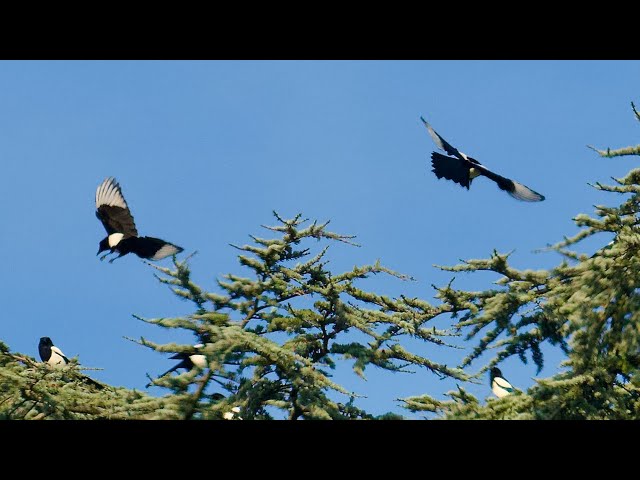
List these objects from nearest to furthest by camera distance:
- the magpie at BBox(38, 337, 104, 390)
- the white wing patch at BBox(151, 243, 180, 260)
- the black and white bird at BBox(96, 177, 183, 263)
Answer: the white wing patch at BBox(151, 243, 180, 260), the black and white bird at BBox(96, 177, 183, 263), the magpie at BBox(38, 337, 104, 390)

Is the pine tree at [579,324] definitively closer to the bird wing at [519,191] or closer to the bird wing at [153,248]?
the bird wing at [519,191]

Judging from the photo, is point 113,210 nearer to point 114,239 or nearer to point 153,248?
point 114,239

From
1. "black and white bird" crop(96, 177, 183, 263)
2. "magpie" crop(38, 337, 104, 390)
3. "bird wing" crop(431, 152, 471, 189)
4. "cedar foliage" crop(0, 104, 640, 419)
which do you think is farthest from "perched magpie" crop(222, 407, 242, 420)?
"magpie" crop(38, 337, 104, 390)

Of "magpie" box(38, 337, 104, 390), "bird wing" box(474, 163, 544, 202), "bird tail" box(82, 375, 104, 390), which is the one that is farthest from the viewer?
"magpie" box(38, 337, 104, 390)

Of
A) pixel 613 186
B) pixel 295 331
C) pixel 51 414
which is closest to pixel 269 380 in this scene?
pixel 295 331

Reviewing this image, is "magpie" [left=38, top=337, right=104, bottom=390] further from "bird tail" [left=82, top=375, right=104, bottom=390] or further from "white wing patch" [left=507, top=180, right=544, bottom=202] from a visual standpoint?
"white wing patch" [left=507, top=180, right=544, bottom=202]

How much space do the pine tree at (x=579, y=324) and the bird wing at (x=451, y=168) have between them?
1803 millimetres

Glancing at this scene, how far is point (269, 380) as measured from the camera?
6.67 meters

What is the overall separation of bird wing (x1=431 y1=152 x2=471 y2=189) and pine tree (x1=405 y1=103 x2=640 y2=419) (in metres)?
1.80

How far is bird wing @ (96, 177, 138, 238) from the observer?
28.7 feet
